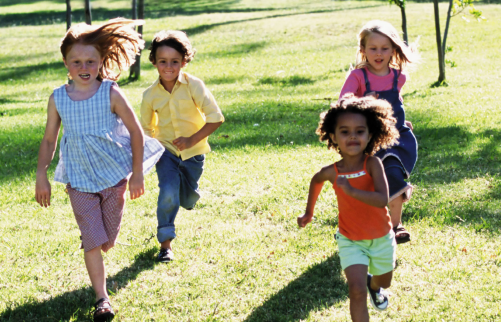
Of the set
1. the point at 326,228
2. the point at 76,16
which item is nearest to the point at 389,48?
the point at 326,228

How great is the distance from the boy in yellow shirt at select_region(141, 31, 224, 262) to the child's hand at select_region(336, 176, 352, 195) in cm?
150

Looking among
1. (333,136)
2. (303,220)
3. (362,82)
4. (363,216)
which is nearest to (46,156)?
(303,220)

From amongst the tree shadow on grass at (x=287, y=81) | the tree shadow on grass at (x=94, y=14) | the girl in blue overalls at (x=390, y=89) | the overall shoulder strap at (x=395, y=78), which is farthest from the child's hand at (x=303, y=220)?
the tree shadow on grass at (x=94, y=14)

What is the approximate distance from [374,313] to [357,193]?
3.08 feet

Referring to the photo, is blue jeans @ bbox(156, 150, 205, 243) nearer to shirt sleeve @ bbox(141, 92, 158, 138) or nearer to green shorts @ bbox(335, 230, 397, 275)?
shirt sleeve @ bbox(141, 92, 158, 138)

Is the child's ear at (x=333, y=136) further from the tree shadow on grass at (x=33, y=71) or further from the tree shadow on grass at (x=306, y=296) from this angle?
the tree shadow on grass at (x=33, y=71)

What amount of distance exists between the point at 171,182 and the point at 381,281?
6.12 ft

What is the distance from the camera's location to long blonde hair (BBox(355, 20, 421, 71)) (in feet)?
14.5

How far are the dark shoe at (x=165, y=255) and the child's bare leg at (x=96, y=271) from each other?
0.78 m

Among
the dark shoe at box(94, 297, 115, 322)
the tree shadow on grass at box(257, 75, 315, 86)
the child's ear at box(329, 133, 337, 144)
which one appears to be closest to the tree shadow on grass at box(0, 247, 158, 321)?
the dark shoe at box(94, 297, 115, 322)

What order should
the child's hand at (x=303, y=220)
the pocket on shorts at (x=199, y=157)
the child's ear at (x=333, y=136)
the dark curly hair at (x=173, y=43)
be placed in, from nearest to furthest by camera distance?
the child's hand at (x=303, y=220) → the child's ear at (x=333, y=136) → the dark curly hair at (x=173, y=43) → the pocket on shorts at (x=199, y=157)

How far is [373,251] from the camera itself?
3.30 m

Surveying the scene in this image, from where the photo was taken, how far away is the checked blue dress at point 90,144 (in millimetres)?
3660

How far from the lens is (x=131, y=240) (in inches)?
193
